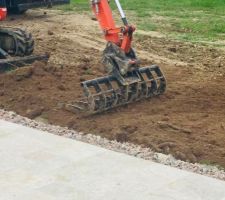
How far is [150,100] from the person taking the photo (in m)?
10.3

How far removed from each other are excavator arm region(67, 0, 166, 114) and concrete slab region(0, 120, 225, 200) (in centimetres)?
164

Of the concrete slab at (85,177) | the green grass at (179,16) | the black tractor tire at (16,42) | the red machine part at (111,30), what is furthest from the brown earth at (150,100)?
the green grass at (179,16)

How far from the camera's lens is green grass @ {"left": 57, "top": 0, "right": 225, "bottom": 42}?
659 inches

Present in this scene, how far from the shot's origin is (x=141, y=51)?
1444 cm

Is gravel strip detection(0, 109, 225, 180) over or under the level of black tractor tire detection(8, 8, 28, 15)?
over

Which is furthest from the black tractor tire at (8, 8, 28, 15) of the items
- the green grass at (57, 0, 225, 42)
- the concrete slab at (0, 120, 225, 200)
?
the concrete slab at (0, 120, 225, 200)

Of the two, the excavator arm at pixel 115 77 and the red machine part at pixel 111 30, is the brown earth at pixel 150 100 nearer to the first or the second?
the excavator arm at pixel 115 77

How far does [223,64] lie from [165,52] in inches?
66.0

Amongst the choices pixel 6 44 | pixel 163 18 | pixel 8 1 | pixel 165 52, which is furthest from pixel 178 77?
pixel 8 1

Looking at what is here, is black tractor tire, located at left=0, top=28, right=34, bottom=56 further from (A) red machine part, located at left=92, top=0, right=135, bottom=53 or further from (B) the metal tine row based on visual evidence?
(B) the metal tine row

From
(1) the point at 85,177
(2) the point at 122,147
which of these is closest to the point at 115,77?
(2) the point at 122,147

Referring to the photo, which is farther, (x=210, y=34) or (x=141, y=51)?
(x=210, y=34)

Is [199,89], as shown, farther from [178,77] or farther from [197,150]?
[197,150]

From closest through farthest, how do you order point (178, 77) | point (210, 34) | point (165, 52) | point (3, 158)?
point (3, 158) → point (178, 77) → point (165, 52) → point (210, 34)
